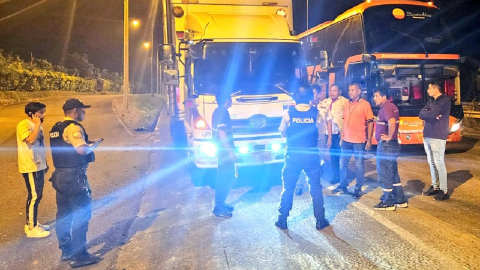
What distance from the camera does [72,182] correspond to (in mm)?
4148

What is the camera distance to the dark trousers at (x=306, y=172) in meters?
5.03

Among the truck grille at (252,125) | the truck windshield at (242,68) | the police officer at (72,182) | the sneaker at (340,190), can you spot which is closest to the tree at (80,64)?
the truck windshield at (242,68)

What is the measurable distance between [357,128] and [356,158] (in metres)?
0.51

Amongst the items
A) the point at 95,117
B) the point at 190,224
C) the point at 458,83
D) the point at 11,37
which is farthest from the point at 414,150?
the point at 11,37

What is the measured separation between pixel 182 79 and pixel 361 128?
3.49 metres

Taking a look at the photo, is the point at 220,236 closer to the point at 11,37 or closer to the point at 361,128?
the point at 361,128

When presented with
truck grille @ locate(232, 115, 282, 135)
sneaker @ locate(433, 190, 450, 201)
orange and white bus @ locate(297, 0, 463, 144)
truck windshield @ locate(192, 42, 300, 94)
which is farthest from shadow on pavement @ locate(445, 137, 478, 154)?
truck grille @ locate(232, 115, 282, 135)

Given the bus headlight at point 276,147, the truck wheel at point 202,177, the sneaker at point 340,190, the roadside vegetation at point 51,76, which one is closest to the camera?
the sneaker at point 340,190

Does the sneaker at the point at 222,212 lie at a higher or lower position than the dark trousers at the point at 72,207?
lower

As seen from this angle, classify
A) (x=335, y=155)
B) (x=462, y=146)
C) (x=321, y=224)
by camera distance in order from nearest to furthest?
(x=321, y=224)
(x=335, y=155)
(x=462, y=146)

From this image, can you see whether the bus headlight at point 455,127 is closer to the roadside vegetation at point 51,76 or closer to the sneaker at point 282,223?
the sneaker at point 282,223

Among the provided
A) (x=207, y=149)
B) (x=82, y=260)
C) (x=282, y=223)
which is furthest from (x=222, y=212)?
(x=82, y=260)

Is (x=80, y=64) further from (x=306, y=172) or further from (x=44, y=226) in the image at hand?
(x=306, y=172)

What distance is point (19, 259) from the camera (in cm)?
459
